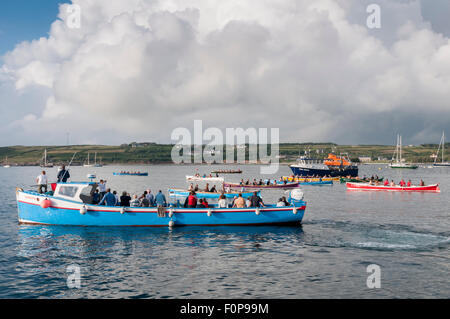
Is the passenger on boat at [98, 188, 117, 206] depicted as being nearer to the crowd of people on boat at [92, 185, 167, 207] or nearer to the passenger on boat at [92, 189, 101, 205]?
the crowd of people on boat at [92, 185, 167, 207]

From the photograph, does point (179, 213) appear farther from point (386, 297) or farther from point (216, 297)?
point (386, 297)

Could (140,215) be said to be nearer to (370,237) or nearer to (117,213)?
(117,213)

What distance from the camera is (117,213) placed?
1147 inches

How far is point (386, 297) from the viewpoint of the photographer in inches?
617

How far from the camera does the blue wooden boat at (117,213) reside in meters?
29.2

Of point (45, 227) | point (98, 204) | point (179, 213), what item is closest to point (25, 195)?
point (45, 227)

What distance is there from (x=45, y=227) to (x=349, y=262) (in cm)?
2266

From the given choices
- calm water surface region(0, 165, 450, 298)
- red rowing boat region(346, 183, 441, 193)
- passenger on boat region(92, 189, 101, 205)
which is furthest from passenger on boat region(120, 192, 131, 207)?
red rowing boat region(346, 183, 441, 193)

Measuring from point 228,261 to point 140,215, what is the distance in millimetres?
10923

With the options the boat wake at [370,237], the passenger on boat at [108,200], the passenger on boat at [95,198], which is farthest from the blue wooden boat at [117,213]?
the boat wake at [370,237]

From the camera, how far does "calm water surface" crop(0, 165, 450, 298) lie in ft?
53.9

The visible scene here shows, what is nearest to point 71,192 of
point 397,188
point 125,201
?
point 125,201

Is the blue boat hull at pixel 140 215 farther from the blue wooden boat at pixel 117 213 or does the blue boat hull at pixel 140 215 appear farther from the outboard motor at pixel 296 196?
the outboard motor at pixel 296 196
